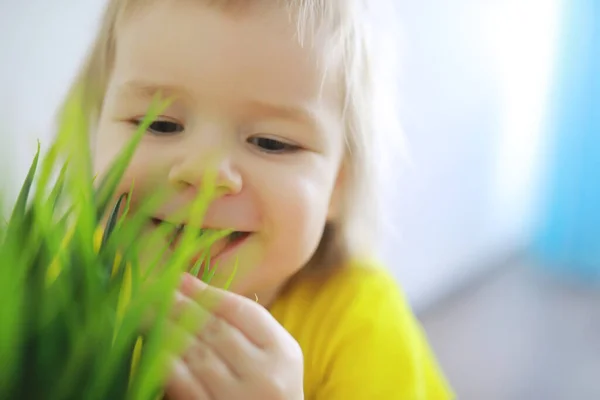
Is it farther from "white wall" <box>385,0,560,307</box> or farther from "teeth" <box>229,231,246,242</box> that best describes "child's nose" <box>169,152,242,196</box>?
"white wall" <box>385,0,560,307</box>

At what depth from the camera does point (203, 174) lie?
1.22 ft

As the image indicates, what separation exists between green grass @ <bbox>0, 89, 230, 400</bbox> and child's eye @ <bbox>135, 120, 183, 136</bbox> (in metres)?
0.23

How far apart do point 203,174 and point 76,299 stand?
192 mm

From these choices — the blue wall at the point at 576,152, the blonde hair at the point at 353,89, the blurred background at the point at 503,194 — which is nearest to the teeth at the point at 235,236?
the blonde hair at the point at 353,89

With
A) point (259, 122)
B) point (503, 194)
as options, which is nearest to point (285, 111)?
point (259, 122)

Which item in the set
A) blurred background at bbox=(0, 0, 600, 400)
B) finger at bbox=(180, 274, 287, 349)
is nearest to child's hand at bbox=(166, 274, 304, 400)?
finger at bbox=(180, 274, 287, 349)

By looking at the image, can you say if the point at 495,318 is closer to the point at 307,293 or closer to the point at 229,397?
the point at 307,293

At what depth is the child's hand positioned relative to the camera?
0.75 feet

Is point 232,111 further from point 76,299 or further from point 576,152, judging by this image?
point 576,152

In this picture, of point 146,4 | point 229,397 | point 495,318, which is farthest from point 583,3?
point 229,397

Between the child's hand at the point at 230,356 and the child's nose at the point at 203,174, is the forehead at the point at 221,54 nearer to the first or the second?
the child's nose at the point at 203,174

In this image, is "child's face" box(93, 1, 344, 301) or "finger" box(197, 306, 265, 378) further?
"child's face" box(93, 1, 344, 301)

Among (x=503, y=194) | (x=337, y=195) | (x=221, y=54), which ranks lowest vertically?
(x=503, y=194)

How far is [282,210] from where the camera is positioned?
439 mm
